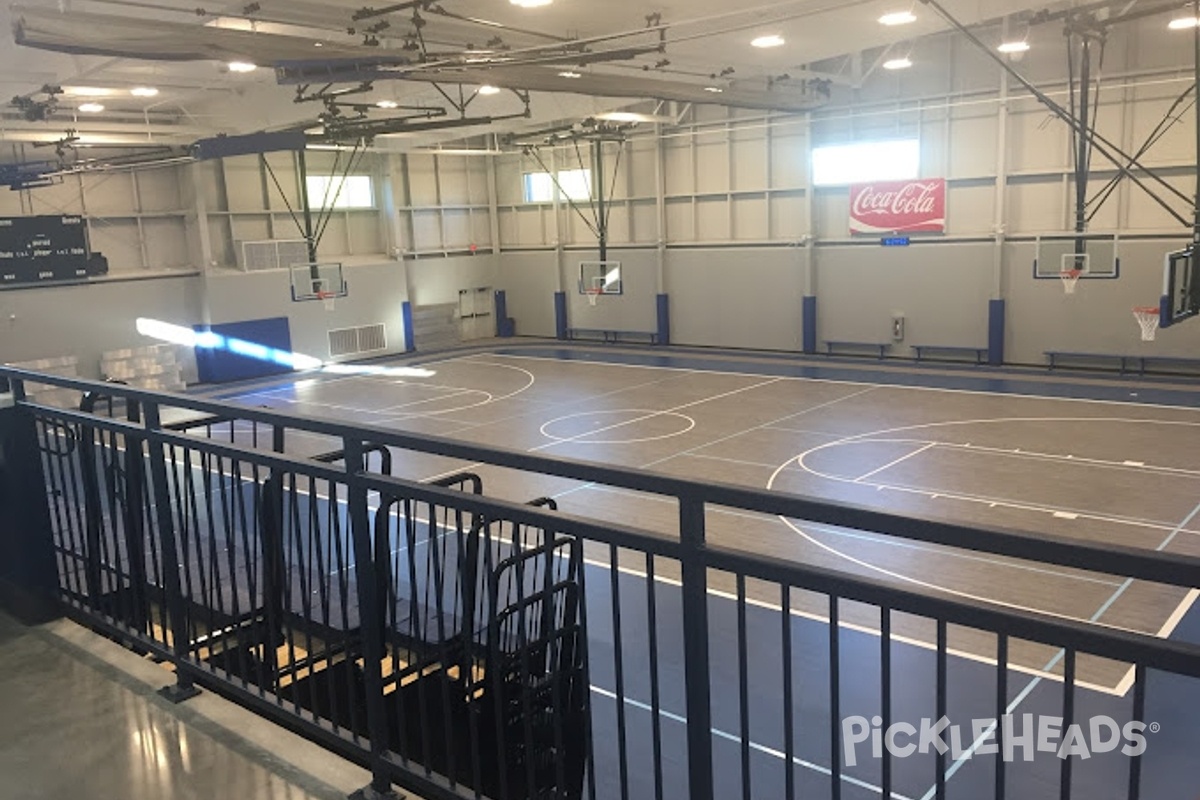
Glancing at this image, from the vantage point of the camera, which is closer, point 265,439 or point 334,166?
point 265,439

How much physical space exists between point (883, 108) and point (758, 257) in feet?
14.1

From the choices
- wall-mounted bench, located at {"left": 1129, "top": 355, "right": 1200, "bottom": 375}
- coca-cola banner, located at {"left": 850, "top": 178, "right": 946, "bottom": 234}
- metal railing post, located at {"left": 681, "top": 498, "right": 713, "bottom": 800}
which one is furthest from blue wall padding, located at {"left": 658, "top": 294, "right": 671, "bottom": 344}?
metal railing post, located at {"left": 681, "top": 498, "right": 713, "bottom": 800}

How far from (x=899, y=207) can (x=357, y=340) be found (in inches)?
531

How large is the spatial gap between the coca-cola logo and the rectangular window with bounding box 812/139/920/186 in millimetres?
284

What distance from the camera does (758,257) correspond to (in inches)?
918

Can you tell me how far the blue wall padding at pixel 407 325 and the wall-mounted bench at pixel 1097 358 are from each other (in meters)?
15.5

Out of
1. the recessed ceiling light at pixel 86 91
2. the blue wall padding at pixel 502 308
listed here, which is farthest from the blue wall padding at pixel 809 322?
the recessed ceiling light at pixel 86 91

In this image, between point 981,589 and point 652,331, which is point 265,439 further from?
point 652,331

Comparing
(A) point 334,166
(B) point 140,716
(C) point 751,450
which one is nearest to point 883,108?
(C) point 751,450

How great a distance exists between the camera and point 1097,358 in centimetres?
1888

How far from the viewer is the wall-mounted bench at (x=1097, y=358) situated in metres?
18.4

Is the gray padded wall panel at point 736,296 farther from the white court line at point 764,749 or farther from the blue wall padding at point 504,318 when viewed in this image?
the white court line at point 764,749

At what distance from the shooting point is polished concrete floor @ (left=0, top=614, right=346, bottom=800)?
3.82 metres

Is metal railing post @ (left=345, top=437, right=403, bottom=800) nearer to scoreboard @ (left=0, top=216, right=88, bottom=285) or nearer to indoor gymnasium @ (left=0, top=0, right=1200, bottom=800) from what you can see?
indoor gymnasium @ (left=0, top=0, right=1200, bottom=800)
